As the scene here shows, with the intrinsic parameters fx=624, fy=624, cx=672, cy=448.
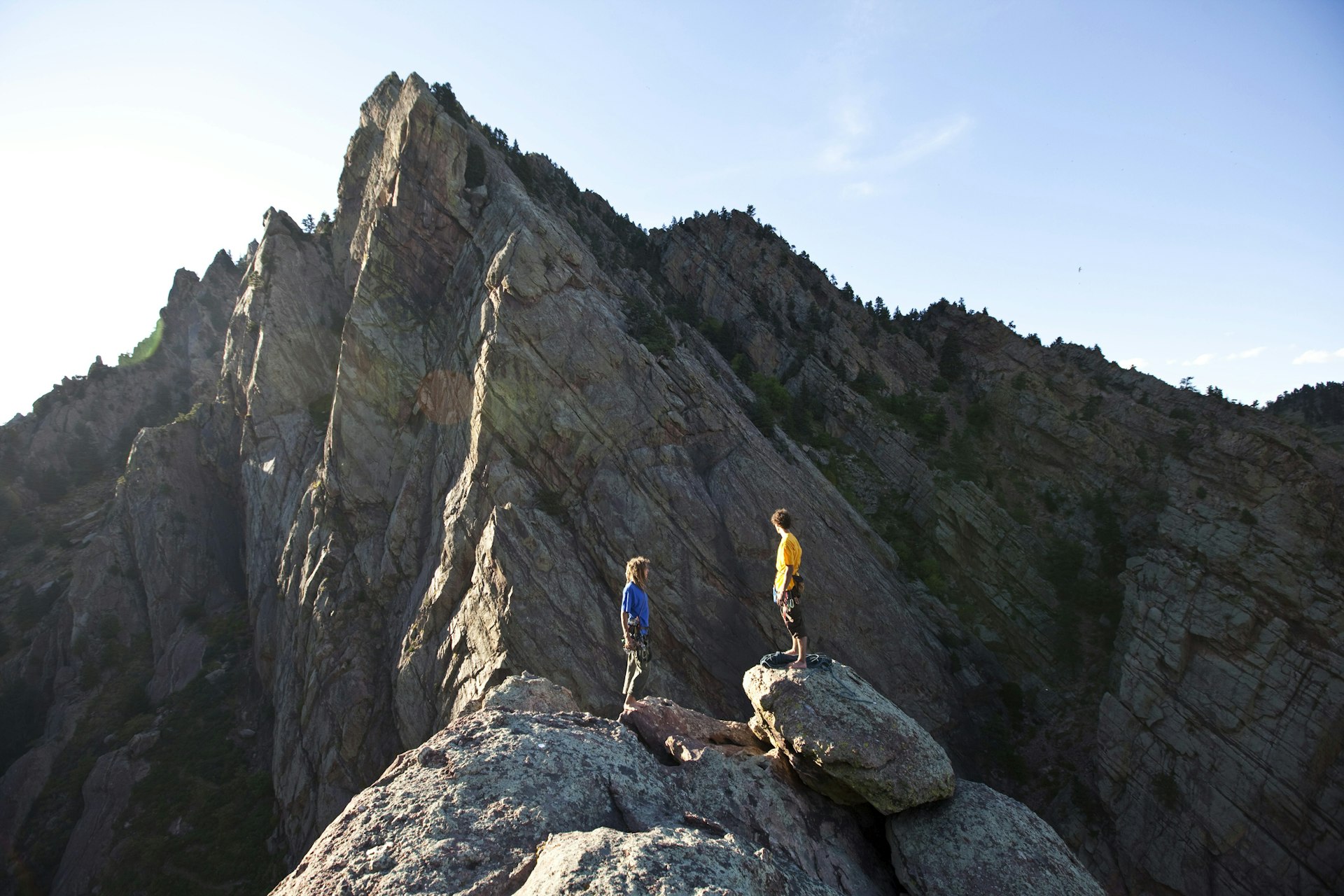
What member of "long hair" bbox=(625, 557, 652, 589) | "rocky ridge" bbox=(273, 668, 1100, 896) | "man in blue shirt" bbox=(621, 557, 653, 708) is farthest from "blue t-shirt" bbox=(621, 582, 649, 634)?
"rocky ridge" bbox=(273, 668, 1100, 896)

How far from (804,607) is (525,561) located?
1185 centimetres

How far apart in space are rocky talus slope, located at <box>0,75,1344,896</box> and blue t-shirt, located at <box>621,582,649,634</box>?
11.8m

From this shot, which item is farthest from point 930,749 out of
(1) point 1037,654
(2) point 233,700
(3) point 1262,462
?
(2) point 233,700

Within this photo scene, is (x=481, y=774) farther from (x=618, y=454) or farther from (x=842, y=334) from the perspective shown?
(x=842, y=334)

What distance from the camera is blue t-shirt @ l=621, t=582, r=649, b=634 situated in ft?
41.6

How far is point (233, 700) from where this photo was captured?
36.9m

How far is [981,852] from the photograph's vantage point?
31.9 feet

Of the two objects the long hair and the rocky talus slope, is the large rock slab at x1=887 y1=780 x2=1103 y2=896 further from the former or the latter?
the rocky talus slope

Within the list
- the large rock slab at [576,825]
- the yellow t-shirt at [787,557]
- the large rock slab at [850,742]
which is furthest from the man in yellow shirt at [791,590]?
the large rock slab at [576,825]

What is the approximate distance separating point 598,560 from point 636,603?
13311mm

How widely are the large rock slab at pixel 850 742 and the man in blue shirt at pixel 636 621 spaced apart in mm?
2619

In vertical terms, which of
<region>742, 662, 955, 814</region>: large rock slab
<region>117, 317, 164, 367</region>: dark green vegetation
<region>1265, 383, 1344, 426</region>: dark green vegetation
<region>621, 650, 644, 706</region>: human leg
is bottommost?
<region>742, 662, 955, 814</region>: large rock slab

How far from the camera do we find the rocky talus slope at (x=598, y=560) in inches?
925

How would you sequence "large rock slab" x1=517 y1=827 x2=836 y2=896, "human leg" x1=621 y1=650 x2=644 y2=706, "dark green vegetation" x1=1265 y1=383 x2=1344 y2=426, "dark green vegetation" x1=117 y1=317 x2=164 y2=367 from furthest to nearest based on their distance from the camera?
1. "dark green vegetation" x1=117 y1=317 x2=164 y2=367
2. "dark green vegetation" x1=1265 y1=383 x2=1344 y2=426
3. "human leg" x1=621 y1=650 x2=644 y2=706
4. "large rock slab" x1=517 y1=827 x2=836 y2=896
